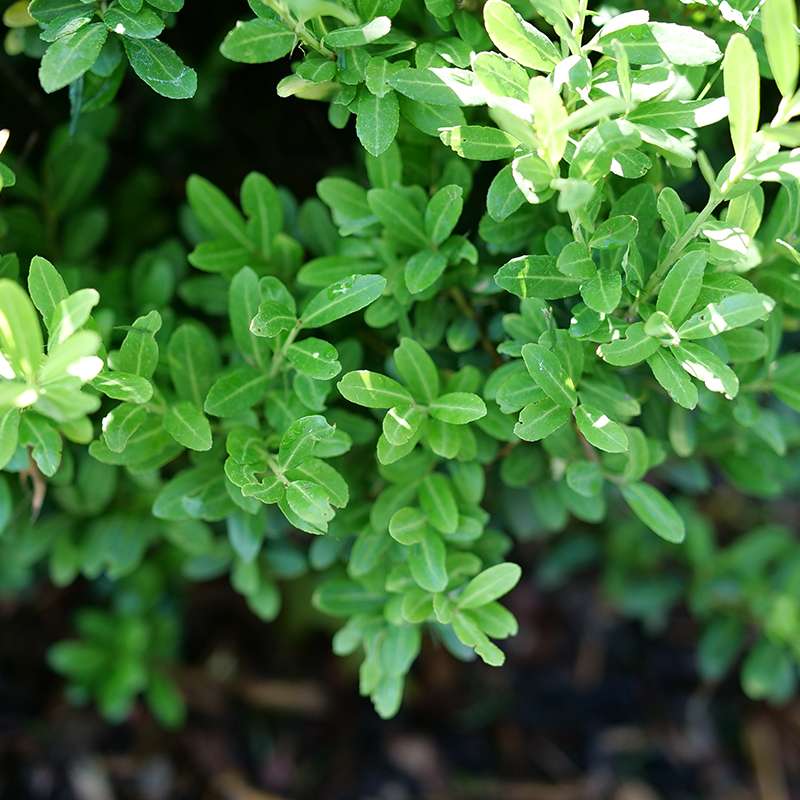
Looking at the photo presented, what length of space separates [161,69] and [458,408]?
0.48 meters

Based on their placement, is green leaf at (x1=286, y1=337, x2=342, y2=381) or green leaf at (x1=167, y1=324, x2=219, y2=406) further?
green leaf at (x1=167, y1=324, x2=219, y2=406)

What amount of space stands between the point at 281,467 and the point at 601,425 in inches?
13.0

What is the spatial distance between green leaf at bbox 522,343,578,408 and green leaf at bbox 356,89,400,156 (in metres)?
0.26

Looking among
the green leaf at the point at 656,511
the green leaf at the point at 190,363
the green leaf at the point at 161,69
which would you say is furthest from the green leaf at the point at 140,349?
the green leaf at the point at 656,511

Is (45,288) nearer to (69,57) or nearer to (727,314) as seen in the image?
(69,57)

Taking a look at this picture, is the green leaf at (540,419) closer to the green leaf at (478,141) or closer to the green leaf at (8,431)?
the green leaf at (478,141)

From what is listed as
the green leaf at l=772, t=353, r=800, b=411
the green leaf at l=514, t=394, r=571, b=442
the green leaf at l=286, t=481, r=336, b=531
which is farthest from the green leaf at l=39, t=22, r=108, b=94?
the green leaf at l=772, t=353, r=800, b=411

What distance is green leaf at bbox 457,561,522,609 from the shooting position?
3.35 ft

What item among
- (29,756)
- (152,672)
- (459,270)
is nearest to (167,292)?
(459,270)

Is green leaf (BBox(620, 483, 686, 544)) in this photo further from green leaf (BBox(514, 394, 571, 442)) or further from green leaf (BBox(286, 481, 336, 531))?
green leaf (BBox(286, 481, 336, 531))

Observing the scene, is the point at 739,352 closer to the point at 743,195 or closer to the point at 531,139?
the point at 743,195

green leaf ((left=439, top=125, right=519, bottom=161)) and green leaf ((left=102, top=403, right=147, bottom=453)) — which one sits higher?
green leaf ((left=439, top=125, right=519, bottom=161))

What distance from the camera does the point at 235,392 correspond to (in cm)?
106

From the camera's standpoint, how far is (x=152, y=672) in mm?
1808
